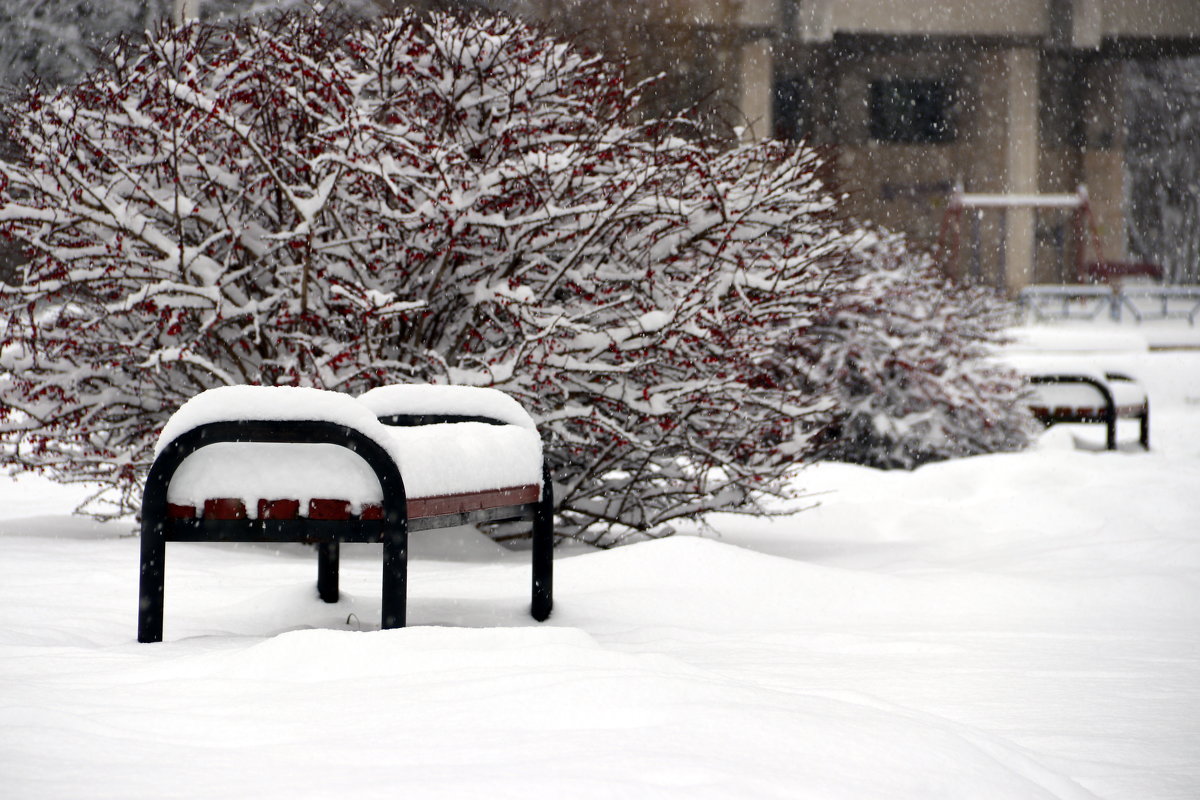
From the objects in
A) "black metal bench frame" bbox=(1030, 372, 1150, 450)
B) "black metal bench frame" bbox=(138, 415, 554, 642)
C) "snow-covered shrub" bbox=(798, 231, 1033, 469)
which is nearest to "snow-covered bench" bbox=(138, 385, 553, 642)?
"black metal bench frame" bbox=(138, 415, 554, 642)

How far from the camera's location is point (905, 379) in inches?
370

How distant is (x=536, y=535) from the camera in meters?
3.83

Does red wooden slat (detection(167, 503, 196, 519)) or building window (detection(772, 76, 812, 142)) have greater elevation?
building window (detection(772, 76, 812, 142))

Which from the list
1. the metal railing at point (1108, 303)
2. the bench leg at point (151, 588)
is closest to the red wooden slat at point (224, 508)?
the bench leg at point (151, 588)

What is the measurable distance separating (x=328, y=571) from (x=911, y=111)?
22.2 metres

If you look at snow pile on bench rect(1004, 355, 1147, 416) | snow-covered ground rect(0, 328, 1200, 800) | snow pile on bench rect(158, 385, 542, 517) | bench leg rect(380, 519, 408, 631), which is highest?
snow pile on bench rect(1004, 355, 1147, 416)

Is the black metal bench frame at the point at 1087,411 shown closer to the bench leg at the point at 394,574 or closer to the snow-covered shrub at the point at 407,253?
the snow-covered shrub at the point at 407,253

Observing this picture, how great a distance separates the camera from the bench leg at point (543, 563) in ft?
12.5

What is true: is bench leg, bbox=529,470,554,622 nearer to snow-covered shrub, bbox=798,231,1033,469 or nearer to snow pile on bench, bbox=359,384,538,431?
snow pile on bench, bbox=359,384,538,431

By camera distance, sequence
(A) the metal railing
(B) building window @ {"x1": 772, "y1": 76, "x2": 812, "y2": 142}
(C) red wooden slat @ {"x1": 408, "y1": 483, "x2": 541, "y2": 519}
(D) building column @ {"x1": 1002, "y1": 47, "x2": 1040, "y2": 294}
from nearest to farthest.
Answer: (C) red wooden slat @ {"x1": 408, "y1": 483, "x2": 541, "y2": 519} < (A) the metal railing < (D) building column @ {"x1": 1002, "y1": 47, "x2": 1040, "y2": 294} < (B) building window @ {"x1": 772, "y1": 76, "x2": 812, "y2": 142}

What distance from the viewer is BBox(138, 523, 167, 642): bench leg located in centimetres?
312

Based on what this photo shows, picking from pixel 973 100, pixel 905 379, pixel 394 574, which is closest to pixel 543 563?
pixel 394 574

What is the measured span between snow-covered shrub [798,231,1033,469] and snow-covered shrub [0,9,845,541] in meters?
3.61

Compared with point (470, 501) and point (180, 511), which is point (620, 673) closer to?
point (470, 501)
